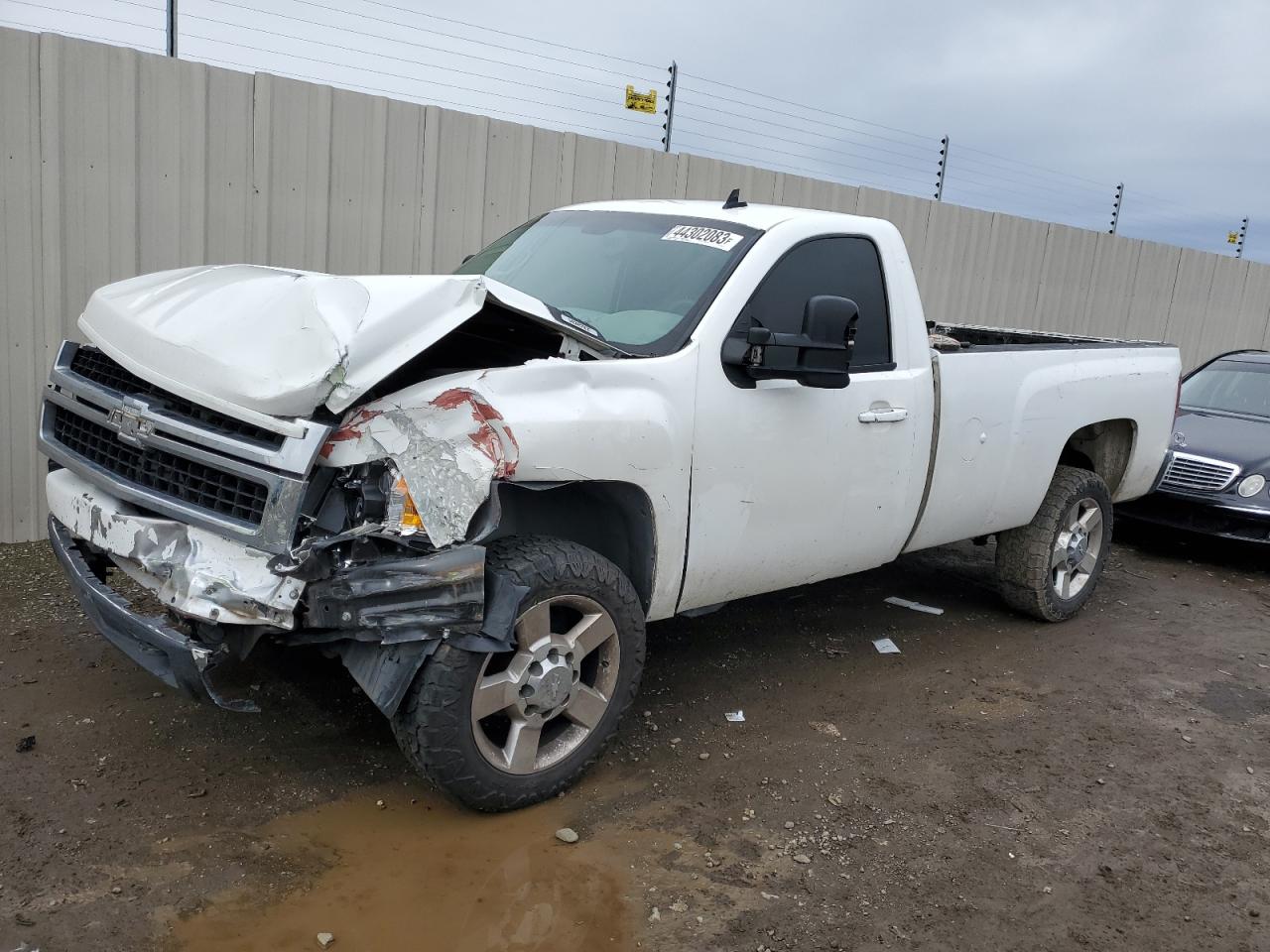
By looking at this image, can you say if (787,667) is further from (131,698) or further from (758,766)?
(131,698)

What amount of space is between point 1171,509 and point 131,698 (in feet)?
23.6

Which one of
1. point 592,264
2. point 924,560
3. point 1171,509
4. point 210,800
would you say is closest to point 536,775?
point 210,800

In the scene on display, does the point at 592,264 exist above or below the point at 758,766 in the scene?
above

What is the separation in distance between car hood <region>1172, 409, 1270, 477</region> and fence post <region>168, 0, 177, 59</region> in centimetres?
735

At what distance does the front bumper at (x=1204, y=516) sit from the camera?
7379 millimetres

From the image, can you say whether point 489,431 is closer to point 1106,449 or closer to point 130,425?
point 130,425

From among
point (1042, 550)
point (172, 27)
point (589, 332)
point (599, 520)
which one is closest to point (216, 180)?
point (172, 27)

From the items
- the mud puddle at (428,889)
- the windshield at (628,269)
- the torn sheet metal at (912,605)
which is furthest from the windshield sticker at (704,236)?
the torn sheet metal at (912,605)

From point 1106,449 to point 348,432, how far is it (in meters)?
5.00

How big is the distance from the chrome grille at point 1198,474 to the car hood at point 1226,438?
0.06 metres

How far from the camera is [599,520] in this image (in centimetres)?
386

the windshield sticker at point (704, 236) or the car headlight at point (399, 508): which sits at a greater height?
the windshield sticker at point (704, 236)

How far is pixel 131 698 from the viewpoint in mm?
4047

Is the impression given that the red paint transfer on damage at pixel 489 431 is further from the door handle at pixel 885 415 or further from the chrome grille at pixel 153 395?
the door handle at pixel 885 415
